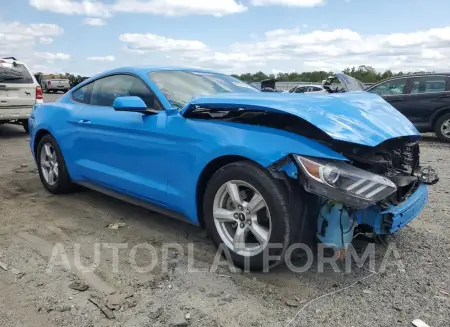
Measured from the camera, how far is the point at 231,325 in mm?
2561

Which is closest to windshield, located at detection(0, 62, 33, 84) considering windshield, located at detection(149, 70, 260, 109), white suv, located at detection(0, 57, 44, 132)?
white suv, located at detection(0, 57, 44, 132)

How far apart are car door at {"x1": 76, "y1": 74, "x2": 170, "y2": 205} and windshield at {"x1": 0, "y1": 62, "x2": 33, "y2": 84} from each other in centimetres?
612

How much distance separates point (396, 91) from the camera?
1080 centimetres

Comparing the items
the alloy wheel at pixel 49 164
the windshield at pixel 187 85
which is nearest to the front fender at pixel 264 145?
the windshield at pixel 187 85

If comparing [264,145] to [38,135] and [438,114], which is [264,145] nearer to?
[38,135]

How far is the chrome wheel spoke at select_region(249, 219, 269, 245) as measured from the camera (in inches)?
120

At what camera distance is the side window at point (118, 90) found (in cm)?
397

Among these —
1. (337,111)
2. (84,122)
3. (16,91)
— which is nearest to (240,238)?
(337,111)

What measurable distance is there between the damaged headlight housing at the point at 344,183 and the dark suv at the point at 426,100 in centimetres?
826

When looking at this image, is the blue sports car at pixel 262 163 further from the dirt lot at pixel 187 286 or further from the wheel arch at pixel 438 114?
the wheel arch at pixel 438 114

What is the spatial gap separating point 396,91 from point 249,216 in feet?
29.3

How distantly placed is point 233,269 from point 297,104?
129 centimetres

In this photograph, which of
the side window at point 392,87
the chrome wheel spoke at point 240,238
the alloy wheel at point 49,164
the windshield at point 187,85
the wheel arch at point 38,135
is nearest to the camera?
the chrome wheel spoke at point 240,238

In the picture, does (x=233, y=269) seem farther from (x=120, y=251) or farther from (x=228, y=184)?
(x=120, y=251)
